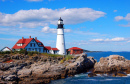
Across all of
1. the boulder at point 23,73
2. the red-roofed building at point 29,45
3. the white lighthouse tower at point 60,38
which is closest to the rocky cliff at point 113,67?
the boulder at point 23,73

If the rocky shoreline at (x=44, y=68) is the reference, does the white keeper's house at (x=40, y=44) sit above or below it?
above

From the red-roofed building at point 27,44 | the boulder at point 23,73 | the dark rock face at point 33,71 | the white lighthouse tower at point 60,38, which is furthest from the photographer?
the white lighthouse tower at point 60,38

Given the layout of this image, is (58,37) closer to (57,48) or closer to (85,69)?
(57,48)

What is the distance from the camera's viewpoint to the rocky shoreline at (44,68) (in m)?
23.0

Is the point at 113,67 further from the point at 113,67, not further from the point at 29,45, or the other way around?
the point at 29,45

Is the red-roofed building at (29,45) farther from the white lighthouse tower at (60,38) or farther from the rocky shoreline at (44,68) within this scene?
the rocky shoreline at (44,68)

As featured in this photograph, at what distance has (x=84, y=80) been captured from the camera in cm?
2478

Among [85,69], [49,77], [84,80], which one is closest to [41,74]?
[49,77]

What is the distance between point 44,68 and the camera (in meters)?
26.3

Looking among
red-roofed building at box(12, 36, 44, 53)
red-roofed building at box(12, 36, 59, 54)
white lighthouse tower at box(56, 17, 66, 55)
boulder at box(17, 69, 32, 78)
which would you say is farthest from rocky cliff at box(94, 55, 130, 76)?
red-roofed building at box(12, 36, 44, 53)

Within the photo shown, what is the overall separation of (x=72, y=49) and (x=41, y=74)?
3187 cm

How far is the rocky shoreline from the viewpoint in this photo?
23000 millimetres

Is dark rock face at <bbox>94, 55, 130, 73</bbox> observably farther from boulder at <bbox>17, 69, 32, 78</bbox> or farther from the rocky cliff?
boulder at <bbox>17, 69, 32, 78</bbox>

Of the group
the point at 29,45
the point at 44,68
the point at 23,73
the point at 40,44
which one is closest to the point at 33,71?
the point at 23,73
